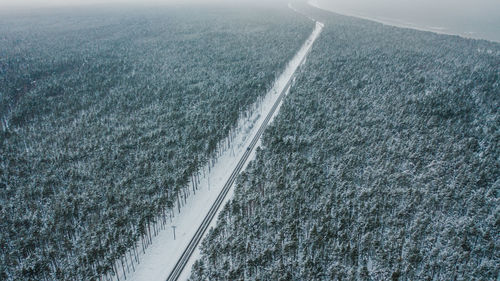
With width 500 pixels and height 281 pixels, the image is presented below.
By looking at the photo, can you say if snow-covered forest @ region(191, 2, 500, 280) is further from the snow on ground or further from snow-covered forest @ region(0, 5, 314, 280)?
snow-covered forest @ region(0, 5, 314, 280)

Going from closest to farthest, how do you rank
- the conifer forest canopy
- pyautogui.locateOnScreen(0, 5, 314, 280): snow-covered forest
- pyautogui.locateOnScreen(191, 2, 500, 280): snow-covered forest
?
pyautogui.locateOnScreen(191, 2, 500, 280): snow-covered forest < the conifer forest canopy < pyautogui.locateOnScreen(0, 5, 314, 280): snow-covered forest

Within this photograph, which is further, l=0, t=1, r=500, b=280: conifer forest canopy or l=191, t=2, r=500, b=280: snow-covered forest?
l=0, t=1, r=500, b=280: conifer forest canopy

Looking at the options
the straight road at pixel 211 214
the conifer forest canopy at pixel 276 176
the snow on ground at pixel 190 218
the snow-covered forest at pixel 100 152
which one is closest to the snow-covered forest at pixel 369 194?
the conifer forest canopy at pixel 276 176

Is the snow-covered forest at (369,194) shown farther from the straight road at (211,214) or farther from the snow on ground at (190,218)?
the snow on ground at (190,218)

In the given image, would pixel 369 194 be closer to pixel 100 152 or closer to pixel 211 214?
pixel 211 214

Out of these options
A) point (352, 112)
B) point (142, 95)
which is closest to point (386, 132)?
point (352, 112)

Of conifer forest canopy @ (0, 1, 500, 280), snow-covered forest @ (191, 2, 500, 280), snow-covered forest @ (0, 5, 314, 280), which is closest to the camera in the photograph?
snow-covered forest @ (191, 2, 500, 280)

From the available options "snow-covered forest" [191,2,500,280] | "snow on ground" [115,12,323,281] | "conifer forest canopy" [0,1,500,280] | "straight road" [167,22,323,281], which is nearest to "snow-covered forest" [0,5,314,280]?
"conifer forest canopy" [0,1,500,280]

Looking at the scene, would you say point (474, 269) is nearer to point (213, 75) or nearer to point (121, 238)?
point (121, 238)
